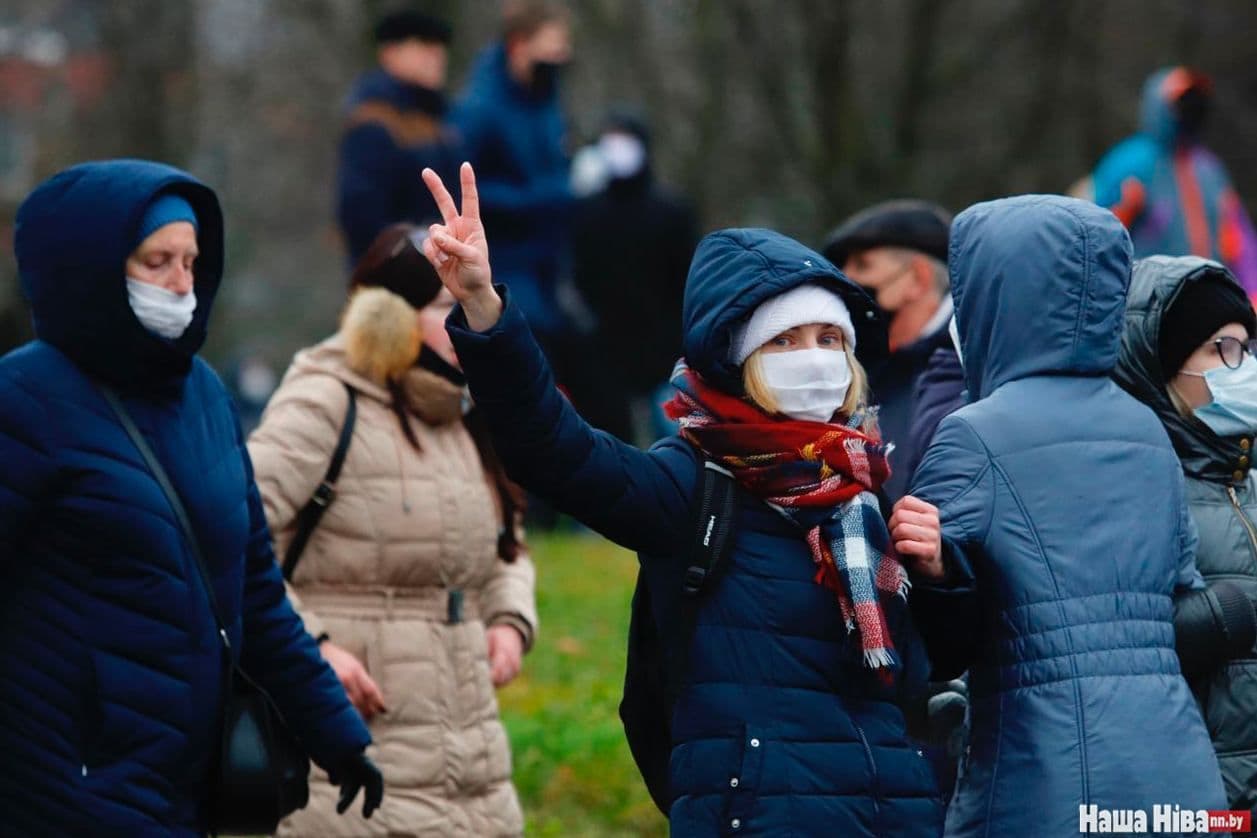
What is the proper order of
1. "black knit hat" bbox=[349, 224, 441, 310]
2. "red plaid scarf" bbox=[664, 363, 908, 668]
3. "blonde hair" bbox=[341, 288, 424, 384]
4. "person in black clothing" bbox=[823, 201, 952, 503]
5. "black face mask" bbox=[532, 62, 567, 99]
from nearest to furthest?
"red plaid scarf" bbox=[664, 363, 908, 668] < "blonde hair" bbox=[341, 288, 424, 384] < "black knit hat" bbox=[349, 224, 441, 310] < "person in black clothing" bbox=[823, 201, 952, 503] < "black face mask" bbox=[532, 62, 567, 99]

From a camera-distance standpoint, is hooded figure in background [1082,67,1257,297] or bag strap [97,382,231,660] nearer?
bag strap [97,382,231,660]

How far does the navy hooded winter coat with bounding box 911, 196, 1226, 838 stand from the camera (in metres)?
4.74

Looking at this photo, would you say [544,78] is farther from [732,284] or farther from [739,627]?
[739,627]

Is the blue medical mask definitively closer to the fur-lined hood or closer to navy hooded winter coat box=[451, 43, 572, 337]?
the fur-lined hood

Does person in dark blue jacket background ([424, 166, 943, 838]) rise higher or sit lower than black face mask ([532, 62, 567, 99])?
lower

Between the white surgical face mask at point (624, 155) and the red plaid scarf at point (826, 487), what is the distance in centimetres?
910

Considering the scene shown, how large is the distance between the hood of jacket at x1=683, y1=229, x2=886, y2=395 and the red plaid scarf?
0.28ft

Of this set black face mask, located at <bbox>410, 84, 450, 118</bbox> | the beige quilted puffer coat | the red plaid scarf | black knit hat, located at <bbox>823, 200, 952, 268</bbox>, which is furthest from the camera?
black face mask, located at <bbox>410, 84, 450, 118</bbox>

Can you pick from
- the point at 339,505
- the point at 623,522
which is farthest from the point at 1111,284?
the point at 339,505

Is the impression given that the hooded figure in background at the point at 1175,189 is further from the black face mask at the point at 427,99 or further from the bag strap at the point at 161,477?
the bag strap at the point at 161,477

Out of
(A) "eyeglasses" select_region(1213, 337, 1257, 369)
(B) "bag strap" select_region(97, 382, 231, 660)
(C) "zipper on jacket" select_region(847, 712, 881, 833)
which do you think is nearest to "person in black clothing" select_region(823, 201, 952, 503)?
(A) "eyeglasses" select_region(1213, 337, 1257, 369)

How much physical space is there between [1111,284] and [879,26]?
65.0 ft

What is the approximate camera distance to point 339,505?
6.20 metres

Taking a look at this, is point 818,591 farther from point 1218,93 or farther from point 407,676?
point 1218,93
